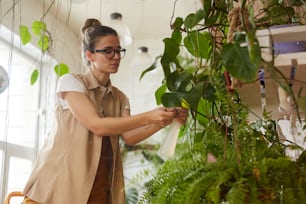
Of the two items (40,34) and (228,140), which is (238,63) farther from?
(40,34)

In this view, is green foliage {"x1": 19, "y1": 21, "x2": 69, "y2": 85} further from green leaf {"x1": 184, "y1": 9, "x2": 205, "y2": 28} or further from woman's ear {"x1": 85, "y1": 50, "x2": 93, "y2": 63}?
green leaf {"x1": 184, "y1": 9, "x2": 205, "y2": 28}

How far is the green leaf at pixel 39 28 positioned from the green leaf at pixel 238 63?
4.34 feet

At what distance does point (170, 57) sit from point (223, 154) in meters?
0.34

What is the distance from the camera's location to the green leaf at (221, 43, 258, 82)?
67cm

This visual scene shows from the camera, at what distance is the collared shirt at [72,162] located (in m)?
1.34

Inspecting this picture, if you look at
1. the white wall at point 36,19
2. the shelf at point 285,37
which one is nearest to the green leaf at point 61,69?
the white wall at point 36,19

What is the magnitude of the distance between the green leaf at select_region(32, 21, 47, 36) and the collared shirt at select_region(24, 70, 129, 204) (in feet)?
1.81

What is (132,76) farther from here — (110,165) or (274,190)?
(274,190)

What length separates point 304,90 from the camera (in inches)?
40.4

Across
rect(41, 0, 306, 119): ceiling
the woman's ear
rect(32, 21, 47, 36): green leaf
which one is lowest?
the woman's ear

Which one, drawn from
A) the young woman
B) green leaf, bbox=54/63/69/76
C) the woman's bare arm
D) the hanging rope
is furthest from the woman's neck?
the hanging rope

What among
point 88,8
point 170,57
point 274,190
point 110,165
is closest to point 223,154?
point 274,190

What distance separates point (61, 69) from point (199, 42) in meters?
0.80

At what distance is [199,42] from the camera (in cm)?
110
